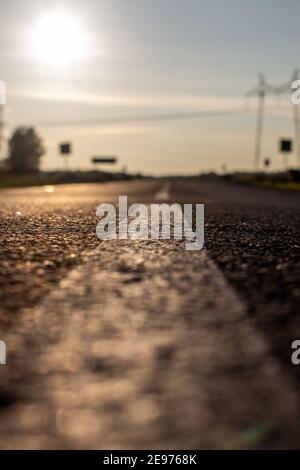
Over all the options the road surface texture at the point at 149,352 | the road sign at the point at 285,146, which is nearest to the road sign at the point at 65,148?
the road sign at the point at 285,146

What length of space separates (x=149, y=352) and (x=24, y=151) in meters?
193

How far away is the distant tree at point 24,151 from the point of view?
190375 millimetres

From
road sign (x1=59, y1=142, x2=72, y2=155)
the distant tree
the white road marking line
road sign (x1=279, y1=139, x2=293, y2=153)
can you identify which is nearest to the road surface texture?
the white road marking line

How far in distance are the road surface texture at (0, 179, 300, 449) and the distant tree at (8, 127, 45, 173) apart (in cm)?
18441

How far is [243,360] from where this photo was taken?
9.78 feet

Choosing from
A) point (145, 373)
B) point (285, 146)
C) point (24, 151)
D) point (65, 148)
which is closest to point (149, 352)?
point (145, 373)

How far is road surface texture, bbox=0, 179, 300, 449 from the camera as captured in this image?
217 centimetres

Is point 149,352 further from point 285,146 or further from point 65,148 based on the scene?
point 65,148

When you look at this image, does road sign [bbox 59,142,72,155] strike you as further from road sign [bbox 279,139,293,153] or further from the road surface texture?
the road surface texture

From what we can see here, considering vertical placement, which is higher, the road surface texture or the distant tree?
the distant tree

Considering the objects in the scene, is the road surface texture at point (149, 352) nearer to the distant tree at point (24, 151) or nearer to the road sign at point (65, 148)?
the road sign at point (65, 148)

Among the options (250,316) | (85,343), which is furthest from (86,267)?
(85,343)

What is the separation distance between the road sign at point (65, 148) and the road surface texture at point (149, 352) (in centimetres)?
13278
